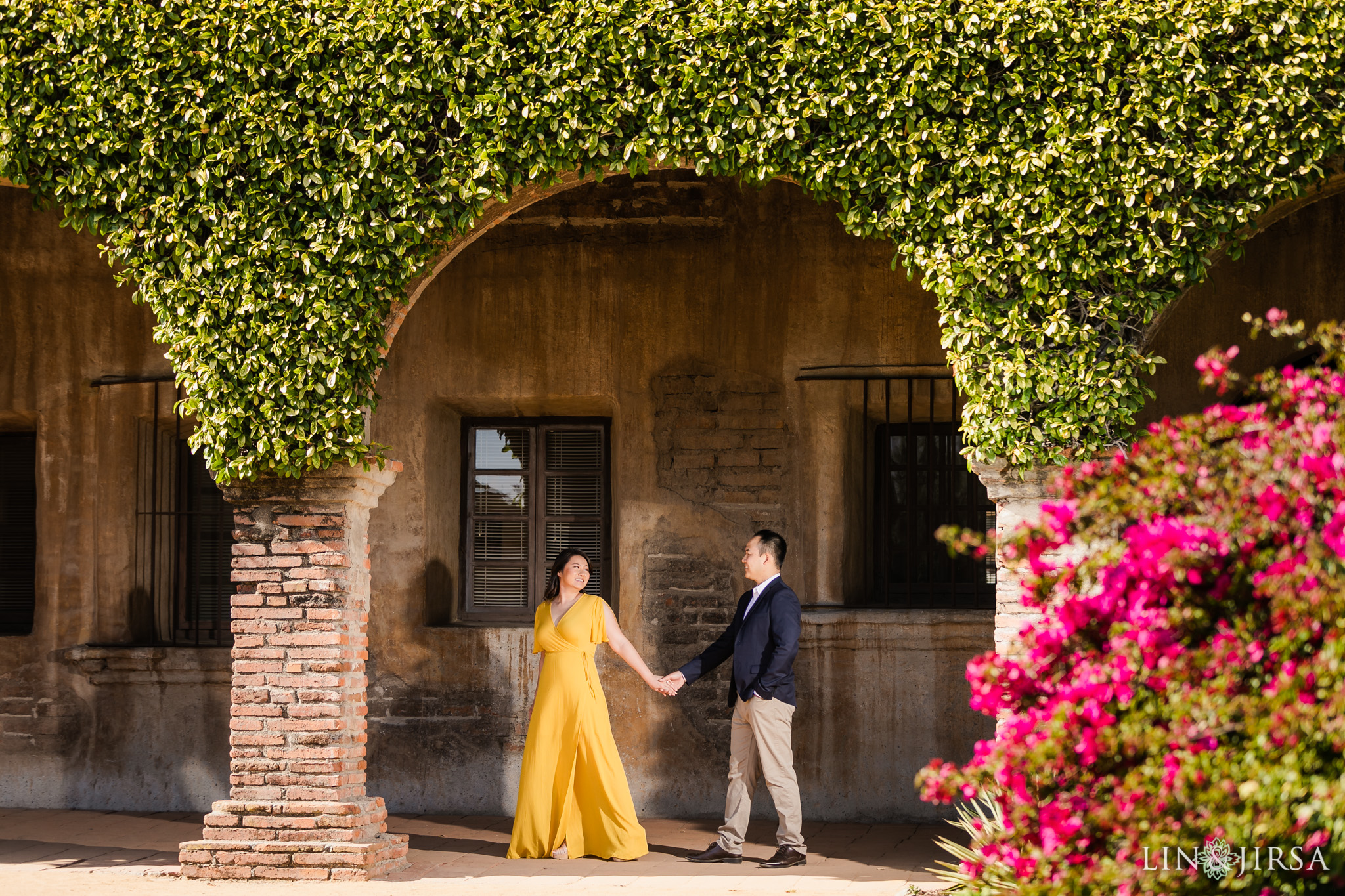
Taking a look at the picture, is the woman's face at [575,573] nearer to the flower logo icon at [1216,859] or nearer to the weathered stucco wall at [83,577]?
the weathered stucco wall at [83,577]

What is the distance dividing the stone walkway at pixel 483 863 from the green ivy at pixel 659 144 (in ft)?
6.89

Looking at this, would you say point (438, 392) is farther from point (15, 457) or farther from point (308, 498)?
point (15, 457)

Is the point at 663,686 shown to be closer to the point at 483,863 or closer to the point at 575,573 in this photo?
the point at 575,573

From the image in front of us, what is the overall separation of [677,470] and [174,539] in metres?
3.56

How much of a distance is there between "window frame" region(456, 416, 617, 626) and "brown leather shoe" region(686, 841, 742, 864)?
7.83 ft

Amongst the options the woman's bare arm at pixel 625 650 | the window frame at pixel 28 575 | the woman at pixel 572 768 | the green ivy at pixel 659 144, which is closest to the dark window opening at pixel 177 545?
the window frame at pixel 28 575

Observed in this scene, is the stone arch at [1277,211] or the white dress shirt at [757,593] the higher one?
the stone arch at [1277,211]

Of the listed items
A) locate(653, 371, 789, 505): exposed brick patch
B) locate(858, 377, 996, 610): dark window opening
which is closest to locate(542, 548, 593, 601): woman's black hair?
locate(653, 371, 789, 505): exposed brick patch

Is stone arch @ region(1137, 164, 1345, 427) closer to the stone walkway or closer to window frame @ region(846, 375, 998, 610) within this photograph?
window frame @ region(846, 375, 998, 610)

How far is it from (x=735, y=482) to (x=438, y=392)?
2.09 metres

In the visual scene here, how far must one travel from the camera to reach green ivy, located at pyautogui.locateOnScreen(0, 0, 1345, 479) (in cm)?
596

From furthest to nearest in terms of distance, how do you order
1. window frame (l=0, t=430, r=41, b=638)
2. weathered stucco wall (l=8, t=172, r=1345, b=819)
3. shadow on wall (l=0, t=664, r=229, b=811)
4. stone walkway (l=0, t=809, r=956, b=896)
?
window frame (l=0, t=430, r=41, b=638), shadow on wall (l=0, t=664, r=229, b=811), weathered stucco wall (l=8, t=172, r=1345, b=819), stone walkway (l=0, t=809, r=956, b=896)

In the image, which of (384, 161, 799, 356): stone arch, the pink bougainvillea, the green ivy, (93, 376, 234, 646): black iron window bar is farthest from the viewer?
(93, 376, 234, 646): black iron window bar

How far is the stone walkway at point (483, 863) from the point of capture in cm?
627
